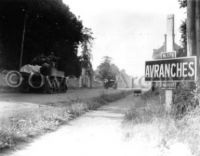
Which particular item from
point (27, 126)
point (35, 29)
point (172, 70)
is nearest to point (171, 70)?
point (172, 70)

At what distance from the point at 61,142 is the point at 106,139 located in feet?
3.37

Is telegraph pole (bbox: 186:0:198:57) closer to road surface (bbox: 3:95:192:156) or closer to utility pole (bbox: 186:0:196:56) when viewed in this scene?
utility pole (bbox: 186:0:196:56)

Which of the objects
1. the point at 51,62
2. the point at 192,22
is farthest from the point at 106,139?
the point at 51,62

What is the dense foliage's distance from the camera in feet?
93.1

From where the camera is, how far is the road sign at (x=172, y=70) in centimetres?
489

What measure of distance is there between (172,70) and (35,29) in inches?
1057

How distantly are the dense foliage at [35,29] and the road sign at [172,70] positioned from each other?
25022 mm

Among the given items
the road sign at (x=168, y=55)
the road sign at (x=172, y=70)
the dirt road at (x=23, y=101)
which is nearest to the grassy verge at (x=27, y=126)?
the dirt road at (x=23, y=101)

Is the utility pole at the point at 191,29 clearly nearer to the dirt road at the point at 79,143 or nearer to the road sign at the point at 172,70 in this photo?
the road sign at the point at 172,70

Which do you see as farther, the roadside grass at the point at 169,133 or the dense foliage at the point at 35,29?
the dense foliage at the point at 35,29

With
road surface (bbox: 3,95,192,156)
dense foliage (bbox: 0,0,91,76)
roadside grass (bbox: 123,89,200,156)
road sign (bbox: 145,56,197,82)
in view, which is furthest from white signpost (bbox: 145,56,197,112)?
dense foliage (bbox: 0,0,91,76)

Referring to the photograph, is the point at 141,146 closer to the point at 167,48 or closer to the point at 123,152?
the point at 123,152

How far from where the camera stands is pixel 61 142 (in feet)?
20.6

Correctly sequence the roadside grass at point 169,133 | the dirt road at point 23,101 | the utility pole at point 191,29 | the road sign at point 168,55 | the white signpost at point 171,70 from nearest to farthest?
the roadside grass at point 169,133 < the white signpost at point 171,70 < the road sign at point 168,55 < the utility pole at point 191,29 < the dirt road at point 23,101
